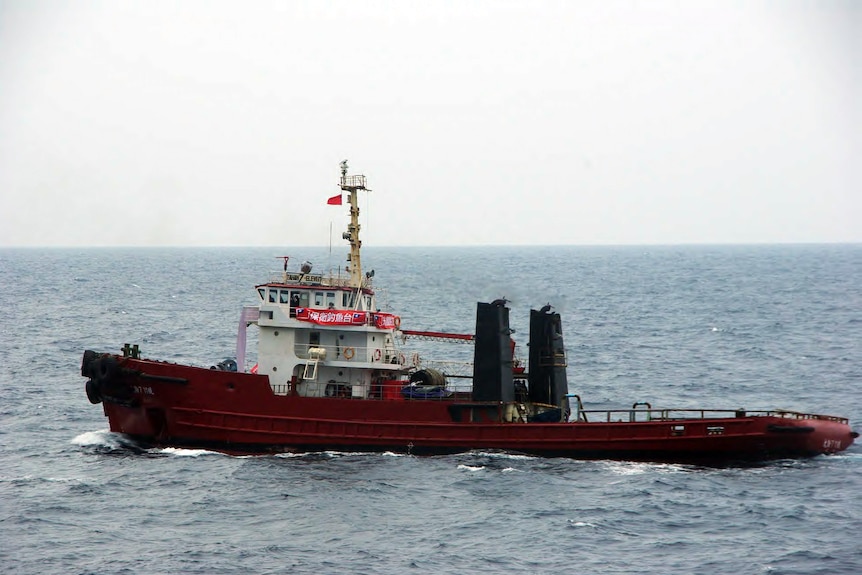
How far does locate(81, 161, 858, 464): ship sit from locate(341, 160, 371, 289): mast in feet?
0.16

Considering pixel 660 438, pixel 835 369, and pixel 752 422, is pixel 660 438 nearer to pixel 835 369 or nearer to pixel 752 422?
pixel 752 422

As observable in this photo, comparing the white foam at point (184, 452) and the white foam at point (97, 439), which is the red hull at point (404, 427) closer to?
the white foam at point (184, 452)

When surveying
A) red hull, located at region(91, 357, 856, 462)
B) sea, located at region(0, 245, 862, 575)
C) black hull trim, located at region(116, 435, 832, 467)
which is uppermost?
red hull, located at region(91, 357, 856, 462)

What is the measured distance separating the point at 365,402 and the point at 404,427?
147 centimetres

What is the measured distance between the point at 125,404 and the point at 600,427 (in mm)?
15419

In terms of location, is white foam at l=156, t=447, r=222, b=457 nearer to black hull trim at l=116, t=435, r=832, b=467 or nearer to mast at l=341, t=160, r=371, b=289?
black hull trim at l=116, t=435, r=832, b=467

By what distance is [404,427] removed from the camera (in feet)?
109

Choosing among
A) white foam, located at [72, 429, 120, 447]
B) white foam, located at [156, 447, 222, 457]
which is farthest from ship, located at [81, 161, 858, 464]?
white foam, located at [72, 429, 120, 447]

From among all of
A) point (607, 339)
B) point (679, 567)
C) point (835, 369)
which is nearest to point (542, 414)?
point (679, 567)

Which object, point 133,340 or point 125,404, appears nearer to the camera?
point 125,404

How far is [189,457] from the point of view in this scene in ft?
108

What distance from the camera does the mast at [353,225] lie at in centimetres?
3491

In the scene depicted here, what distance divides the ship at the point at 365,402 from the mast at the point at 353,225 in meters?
0.05

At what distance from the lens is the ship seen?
107 ft
